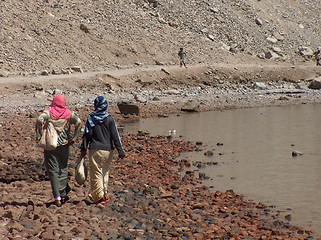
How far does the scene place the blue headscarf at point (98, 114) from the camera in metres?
9.84

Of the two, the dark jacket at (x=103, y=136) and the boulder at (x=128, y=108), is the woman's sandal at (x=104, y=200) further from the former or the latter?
the boulder at (x=128, y=108)

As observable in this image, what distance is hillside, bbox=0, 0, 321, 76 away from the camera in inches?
1469

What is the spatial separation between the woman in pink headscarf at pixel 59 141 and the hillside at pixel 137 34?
24475 mm

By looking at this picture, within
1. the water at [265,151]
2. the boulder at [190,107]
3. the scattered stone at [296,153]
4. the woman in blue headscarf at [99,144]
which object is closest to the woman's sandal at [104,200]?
the woman in blue headscarf at [99,144]

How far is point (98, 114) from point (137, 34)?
33079mm

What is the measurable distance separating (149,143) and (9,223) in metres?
10.4

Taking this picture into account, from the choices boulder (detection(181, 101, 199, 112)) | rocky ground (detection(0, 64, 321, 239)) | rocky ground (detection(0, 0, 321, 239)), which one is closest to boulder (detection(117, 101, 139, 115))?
rocky ground (detection(0, 64, 321, 239))

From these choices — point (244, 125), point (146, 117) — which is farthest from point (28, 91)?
point (244, 125)

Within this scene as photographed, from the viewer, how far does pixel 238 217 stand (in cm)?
1071

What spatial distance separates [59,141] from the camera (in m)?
9.85

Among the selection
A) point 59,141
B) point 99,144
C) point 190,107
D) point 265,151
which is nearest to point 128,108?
point 190,107

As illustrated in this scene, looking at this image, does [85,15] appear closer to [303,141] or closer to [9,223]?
[303,141]

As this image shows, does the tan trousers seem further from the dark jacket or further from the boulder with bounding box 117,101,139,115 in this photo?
the boulder with bounding box 117,101,139,115

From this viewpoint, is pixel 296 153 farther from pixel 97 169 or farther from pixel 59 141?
pixel 59 141
